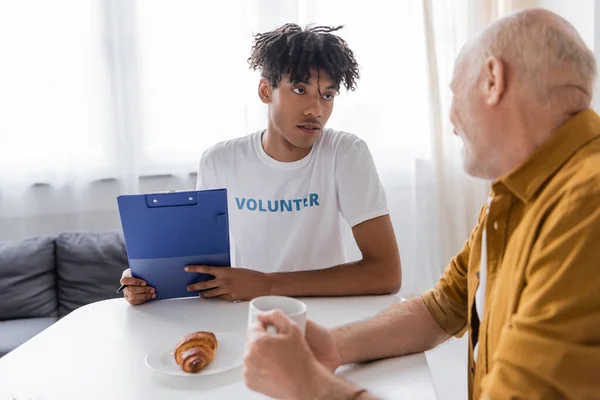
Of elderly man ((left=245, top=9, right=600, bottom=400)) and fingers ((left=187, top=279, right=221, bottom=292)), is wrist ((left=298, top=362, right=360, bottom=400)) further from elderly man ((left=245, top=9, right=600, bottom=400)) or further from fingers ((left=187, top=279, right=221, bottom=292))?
fingers ((left=187, top=279, right=221, bottom=292))

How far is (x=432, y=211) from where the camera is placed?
303cm

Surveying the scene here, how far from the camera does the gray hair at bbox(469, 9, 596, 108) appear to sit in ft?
2.67

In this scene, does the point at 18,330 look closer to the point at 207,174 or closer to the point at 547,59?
the point at 207,174

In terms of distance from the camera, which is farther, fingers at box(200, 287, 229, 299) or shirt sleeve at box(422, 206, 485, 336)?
fingers at box(200, 287, 229, 299)

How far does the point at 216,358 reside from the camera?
1.10 m

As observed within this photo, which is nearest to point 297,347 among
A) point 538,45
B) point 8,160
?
point 538,45

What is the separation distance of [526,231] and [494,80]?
0.74 ft

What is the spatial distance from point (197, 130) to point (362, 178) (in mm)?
1410

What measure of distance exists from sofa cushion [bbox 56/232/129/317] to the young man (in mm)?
1036

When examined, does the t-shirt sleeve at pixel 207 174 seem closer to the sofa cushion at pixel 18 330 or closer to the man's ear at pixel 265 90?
the man's ear at pixel 265 90

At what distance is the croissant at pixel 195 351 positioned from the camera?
1039mm

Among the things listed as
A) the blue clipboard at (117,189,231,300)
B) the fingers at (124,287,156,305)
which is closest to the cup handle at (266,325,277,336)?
the blue clipboard at (117,189,231,300)

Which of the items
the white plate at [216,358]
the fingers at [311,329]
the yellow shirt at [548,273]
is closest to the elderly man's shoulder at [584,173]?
the yellow shirt at [548,273]

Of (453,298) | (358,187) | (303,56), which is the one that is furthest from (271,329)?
(303,56)
